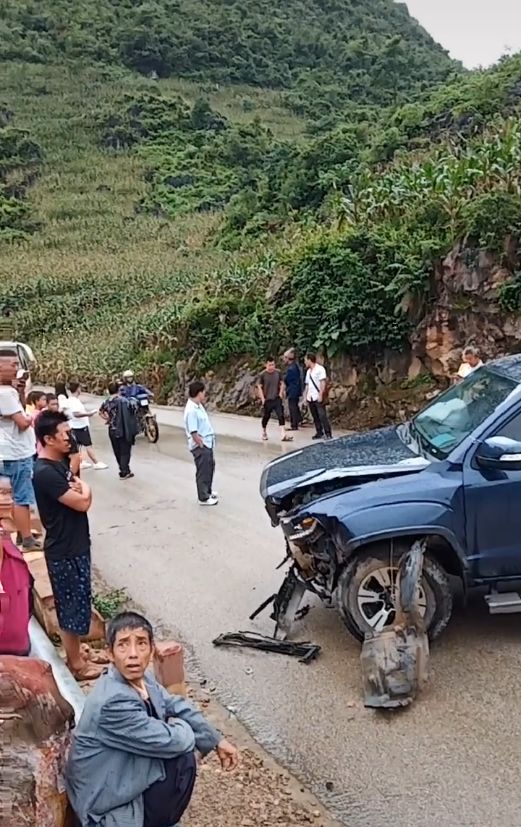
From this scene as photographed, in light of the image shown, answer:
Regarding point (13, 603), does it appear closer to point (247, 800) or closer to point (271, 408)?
point (247, 800)

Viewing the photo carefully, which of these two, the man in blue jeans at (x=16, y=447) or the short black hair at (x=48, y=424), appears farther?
the man in blue jeans at (x=16, y=447)

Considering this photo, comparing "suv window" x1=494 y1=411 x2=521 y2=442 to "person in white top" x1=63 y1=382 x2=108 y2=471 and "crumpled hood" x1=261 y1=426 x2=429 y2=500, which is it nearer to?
"crumpled hood" x1=261 y1=426 x2=429 y2=500

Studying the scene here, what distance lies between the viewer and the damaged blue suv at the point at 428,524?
620 centimetres

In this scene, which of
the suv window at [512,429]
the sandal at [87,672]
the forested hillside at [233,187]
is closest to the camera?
the sandal at [87,672]

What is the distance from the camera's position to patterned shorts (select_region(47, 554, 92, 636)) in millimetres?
5852

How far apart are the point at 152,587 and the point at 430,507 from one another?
3179mm

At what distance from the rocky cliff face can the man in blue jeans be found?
8923 millimetres

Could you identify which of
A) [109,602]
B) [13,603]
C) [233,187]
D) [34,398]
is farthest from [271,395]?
[233,187]

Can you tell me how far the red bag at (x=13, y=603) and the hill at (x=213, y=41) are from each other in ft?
304

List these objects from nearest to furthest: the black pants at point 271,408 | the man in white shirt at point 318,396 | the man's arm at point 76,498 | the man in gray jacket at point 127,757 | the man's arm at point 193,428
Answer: the man in gray jacket at point 127,757, the man's arm at point 76,498, the man's arm at point 193,428, the man in white shirt at point 318,396, the black pants at point 271,408

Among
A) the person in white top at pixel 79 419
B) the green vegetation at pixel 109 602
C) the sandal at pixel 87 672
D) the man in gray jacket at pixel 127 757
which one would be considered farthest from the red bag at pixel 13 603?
the person in white top at pixel 79 419

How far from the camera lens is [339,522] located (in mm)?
6207

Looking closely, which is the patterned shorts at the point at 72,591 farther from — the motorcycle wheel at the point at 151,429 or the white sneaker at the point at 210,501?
the motorcycle wheel at the point at 151,429

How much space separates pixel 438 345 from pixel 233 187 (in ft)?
162
